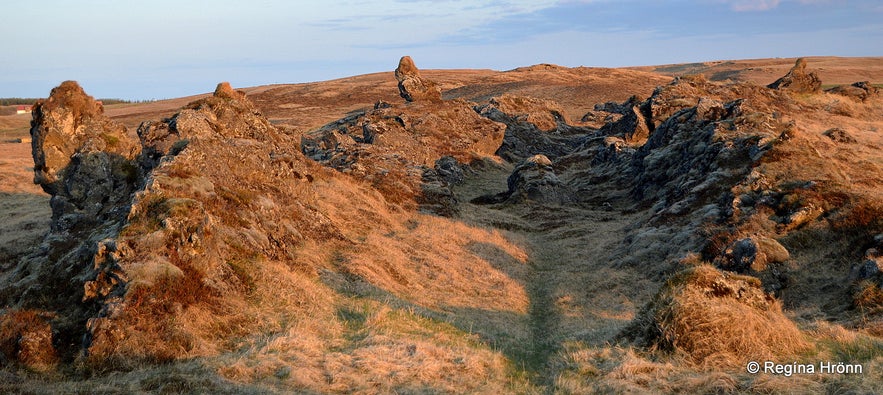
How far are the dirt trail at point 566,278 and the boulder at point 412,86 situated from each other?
26960mm

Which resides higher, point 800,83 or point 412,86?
point 412,86

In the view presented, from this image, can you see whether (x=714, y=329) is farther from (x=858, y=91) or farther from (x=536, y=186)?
(x=858, y=91)

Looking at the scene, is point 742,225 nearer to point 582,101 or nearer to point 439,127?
point 439,127

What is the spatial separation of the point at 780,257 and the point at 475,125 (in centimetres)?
4785

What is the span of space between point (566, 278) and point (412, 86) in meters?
51.9

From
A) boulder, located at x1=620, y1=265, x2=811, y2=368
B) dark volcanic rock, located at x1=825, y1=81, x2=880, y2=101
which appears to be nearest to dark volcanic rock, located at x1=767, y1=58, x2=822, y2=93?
dark volcanic rock, located at x1=825, y1=81, x2=880, y2=101

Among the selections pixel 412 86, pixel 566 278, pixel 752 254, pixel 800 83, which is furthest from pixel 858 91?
pixel 566 278

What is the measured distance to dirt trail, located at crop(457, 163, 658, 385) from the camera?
58.7ft

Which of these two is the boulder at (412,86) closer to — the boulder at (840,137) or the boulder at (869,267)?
the boulder at (840,137)

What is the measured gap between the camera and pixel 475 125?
70000 mm

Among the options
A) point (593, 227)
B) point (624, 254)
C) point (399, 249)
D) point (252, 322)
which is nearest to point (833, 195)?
point (624, 254)

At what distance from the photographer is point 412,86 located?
76.6m

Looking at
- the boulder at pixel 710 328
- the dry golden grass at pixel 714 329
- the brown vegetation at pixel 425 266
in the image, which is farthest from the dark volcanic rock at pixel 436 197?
the dry golden grass at pixel 714 329

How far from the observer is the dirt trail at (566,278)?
17.9m
